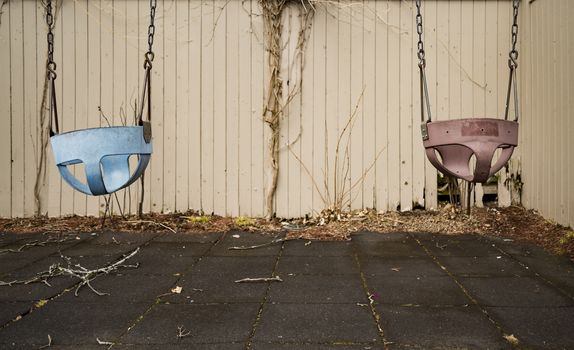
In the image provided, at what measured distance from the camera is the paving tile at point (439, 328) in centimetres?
141

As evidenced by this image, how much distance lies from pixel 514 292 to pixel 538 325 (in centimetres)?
38

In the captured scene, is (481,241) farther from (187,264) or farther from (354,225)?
(187,264)

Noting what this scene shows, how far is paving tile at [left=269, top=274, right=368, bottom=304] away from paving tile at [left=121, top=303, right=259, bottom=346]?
174 mm

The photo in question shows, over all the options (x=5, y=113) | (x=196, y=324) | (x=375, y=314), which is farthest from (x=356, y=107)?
(x=5, y=113)

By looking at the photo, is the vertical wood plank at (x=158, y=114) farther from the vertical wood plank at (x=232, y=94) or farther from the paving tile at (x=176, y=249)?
the paving tile at (x=176, y=249)

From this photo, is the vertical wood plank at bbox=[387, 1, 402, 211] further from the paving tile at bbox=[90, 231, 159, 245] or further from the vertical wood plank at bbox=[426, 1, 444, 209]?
the paving tile at bbox=[90, 231, 159, 245]

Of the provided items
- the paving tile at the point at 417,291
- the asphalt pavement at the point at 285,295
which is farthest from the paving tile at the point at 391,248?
the paving tile at the point at 417,291

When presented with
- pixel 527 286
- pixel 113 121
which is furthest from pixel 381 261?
pixel 113 121

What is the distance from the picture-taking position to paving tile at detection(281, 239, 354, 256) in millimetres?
2668

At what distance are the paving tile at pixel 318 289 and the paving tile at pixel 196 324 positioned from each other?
174 millimetres

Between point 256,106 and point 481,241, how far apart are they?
1.89m

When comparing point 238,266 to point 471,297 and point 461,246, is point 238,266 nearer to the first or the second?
point 471,297

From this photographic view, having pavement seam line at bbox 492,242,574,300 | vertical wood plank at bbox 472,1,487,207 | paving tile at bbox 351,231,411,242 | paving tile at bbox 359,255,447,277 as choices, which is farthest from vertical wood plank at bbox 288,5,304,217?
pavement seam line at bbox 492,242,574,300

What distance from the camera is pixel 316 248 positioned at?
2.80 meters
